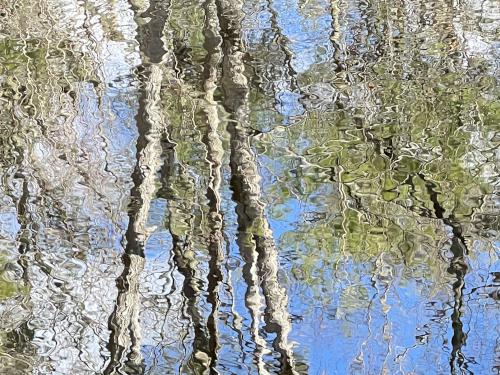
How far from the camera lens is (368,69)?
3680mm

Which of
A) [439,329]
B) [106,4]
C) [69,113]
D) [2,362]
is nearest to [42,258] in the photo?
[2,362]

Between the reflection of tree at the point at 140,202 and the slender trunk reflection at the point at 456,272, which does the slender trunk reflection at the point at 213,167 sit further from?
the slender trunk reflection at the point at 456,272

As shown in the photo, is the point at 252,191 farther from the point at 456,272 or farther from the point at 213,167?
the point at 456,272

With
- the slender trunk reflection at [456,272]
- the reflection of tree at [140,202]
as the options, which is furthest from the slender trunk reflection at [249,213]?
the slender trunk reflection at [456,272]

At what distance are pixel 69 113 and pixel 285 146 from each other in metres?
0.97

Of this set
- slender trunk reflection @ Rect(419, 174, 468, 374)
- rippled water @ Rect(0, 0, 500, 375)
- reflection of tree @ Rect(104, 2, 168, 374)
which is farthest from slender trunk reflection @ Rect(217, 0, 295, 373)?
slender trunk reflection @ Rect(419, 174, 468, 374)

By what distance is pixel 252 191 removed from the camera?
2912 mm

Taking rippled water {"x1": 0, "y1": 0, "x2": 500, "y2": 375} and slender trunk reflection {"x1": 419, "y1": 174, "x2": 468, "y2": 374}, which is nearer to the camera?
slender trunk reflection {"x1": 419, "y1": 174, "x2": 468, "y2": 374}

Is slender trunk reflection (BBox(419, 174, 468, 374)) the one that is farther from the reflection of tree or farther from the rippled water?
the reflection of tree

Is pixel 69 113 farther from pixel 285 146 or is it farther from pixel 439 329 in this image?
pixel 439 329

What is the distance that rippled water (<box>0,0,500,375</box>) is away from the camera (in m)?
2.28

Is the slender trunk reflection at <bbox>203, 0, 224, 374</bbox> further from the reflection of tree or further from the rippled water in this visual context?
the reflection of tree

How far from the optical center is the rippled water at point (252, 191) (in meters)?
2.28

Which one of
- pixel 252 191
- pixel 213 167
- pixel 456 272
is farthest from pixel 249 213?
pixel 456 272
